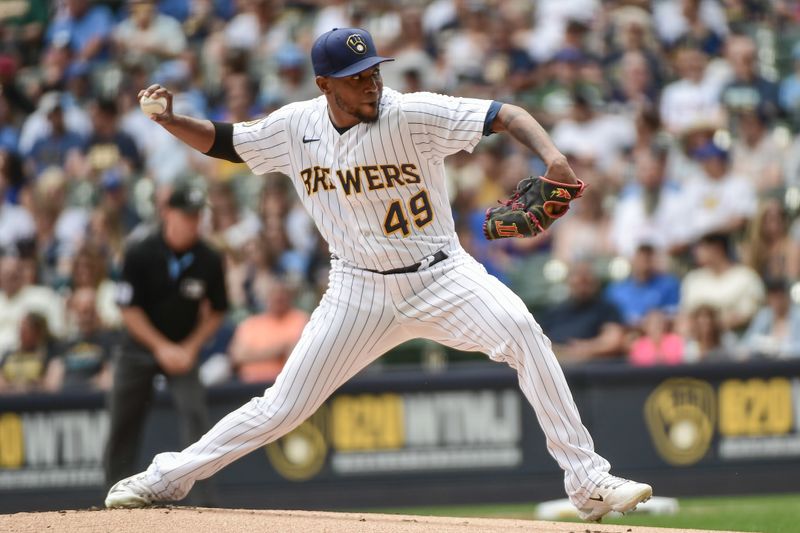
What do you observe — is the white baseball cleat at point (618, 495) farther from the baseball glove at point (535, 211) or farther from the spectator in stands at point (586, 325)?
the spectator in stands at point (586, 325)

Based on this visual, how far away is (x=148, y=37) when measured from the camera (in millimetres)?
14695

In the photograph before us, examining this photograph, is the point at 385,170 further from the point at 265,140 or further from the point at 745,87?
the point at 745,87

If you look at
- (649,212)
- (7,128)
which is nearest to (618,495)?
(649,212)

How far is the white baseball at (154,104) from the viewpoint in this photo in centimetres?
579

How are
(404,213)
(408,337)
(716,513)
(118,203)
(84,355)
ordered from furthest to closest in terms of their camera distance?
(118,203), (84,355), (716,513), (408,337), (404,213)

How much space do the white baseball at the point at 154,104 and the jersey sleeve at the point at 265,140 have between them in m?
0.38

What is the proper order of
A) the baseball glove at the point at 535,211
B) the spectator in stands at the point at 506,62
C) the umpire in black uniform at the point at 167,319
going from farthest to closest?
the spectator in stands at the point at 506,62, the umpire in black uniform at the point at 167,319, the baseball glove at the point at 535,211

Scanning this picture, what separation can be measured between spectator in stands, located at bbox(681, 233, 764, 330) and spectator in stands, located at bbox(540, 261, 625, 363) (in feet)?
1.94

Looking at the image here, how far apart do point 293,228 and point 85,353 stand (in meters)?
2.17

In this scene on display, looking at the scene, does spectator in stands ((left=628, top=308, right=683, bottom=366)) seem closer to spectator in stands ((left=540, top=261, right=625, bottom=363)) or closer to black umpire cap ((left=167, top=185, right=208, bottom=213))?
spectator in stands ((left=540, top=261, right=625, bottom=363))

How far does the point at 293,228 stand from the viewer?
11.8m

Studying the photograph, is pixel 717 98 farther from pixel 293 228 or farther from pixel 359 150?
pixel 359 150

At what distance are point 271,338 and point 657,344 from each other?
117 inches

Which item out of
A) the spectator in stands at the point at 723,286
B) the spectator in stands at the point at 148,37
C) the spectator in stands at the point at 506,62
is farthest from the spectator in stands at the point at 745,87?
the spectator in stands at the point at 148,37
